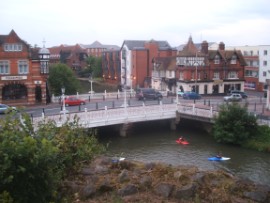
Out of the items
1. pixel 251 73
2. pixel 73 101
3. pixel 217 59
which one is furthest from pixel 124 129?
pixel 251 73

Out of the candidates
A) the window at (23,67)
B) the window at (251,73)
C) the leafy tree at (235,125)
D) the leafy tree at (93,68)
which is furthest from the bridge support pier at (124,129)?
the leafy tree at (93,68)

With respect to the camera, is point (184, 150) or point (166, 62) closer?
point (184, 150)

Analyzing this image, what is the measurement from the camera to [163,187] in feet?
42.3

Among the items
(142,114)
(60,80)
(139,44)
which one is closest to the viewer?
(142,114)

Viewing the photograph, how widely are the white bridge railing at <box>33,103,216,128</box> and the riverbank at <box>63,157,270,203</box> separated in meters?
17.4

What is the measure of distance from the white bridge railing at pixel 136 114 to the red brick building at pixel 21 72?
57.2 ft

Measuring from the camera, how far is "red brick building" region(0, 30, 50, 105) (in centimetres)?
4622

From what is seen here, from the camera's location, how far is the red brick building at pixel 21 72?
1820 inches

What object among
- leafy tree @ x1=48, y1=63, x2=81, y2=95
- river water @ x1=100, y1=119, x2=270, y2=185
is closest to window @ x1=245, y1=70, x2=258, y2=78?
leafy tree @ x1=48, y1=63, x2=81, y2=95

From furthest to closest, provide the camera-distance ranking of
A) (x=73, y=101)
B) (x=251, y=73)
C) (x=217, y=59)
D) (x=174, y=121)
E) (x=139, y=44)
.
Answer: (x=139, y=44) < (x=251, y=73) < (x=217, y=59) < (x=73, y=101) < (x=174, y=121)

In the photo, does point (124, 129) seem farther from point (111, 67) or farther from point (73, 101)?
point (111, 67)

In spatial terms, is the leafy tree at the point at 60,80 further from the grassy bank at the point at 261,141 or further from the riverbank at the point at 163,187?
the riverbank at the point at 163,187

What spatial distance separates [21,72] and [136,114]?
19.4 meters

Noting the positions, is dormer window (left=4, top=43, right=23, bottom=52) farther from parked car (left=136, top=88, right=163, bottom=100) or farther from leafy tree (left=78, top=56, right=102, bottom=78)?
leafy tree (left=78, top=56, right=102, bottom=78)
